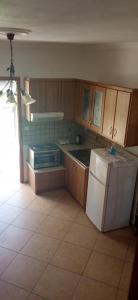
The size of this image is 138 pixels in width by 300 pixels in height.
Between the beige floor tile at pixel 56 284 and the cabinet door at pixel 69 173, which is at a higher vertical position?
the cabinet door at pixel 69 173

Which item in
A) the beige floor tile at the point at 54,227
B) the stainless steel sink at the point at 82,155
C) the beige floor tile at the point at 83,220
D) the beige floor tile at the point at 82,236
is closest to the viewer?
the beige floor tile at the point at 82,236

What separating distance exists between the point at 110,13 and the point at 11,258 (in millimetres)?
2897

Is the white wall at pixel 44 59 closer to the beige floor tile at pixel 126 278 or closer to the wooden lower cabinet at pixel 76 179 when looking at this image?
the wooden lower cabinet at pixel 76 179

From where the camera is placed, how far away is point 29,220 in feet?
12.3

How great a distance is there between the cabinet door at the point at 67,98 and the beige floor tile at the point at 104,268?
2467 millimetres

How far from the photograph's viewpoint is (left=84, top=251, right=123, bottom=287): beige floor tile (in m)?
2.75

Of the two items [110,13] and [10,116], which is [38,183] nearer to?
[10,116]

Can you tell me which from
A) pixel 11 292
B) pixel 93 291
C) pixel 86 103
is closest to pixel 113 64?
pixel 86 103

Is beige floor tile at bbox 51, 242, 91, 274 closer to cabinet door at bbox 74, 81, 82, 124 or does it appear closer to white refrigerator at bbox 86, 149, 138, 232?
white refrigerator at bbox 86, 149, 138, 232

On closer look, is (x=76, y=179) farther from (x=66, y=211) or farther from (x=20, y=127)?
(x=20, y=127)

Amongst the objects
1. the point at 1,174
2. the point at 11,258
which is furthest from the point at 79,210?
the point at 1,174

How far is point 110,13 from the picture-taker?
1316 millimetres

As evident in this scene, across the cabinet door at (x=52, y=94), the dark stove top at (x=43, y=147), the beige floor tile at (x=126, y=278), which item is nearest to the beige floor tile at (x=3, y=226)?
the dark stove top at (x=43, y=147)

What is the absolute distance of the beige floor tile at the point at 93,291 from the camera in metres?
2.53
